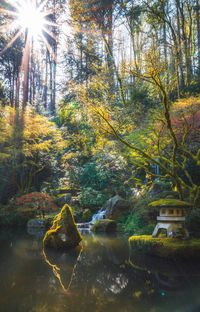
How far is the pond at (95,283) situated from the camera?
2551 mm

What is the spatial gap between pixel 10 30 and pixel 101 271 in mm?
17983

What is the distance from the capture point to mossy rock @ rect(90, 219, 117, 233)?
9180 mm

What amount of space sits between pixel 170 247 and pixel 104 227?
4.98m

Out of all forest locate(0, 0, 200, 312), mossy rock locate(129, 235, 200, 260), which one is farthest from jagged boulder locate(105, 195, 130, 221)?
mossy rock locate(129, 235, 200, 260)

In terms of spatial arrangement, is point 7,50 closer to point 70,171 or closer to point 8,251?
point 70,171

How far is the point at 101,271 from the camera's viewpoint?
3.87 m

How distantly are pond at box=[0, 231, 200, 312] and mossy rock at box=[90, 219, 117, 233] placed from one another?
13.8ft

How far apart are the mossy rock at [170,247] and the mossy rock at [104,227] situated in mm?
4212

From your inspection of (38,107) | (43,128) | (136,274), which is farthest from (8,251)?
(38,107)

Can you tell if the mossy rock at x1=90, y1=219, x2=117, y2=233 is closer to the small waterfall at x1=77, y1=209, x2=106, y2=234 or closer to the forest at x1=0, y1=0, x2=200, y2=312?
the forest at x1=0, y1=0, x2=200, y2=312

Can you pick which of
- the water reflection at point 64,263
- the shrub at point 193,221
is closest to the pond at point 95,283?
the water reflection at point 64,263

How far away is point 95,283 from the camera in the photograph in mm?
3264

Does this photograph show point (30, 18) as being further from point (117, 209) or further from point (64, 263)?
point (64, 263)

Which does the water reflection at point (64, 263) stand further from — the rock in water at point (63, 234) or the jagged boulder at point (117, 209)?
the jagged boulder at point (117, 209)
